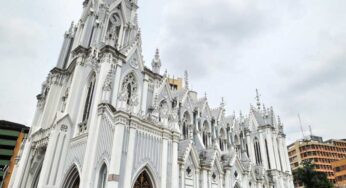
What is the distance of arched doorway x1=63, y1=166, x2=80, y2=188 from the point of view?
1814cm

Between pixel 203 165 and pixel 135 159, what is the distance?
869 cm

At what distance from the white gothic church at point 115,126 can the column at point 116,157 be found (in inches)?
2.1

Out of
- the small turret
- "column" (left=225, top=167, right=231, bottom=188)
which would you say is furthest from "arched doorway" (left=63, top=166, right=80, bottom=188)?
"column" (left=225, top=167, right=231, bottom=188)

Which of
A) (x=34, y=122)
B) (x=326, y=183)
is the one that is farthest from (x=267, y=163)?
(x=34, y=122)


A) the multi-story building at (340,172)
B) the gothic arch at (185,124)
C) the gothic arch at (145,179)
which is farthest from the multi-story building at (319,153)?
the gothic arch at (145,179)

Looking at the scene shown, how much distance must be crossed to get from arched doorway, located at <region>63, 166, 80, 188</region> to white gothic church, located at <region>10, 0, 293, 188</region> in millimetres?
66

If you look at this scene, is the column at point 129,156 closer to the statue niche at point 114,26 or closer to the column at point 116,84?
the column at point 116,84

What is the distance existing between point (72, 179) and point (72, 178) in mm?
71

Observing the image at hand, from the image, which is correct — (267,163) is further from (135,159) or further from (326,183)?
(135,159)

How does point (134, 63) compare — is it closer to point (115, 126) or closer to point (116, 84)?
point (116, 84)

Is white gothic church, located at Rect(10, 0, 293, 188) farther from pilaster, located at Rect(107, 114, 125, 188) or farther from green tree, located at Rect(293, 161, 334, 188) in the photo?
green tree, located at Rect(293, 161, 334, 188)

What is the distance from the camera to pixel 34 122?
25.4 metres

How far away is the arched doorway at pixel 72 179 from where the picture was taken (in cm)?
1814

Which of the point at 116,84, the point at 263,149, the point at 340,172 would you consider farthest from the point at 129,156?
the point at 340,172
